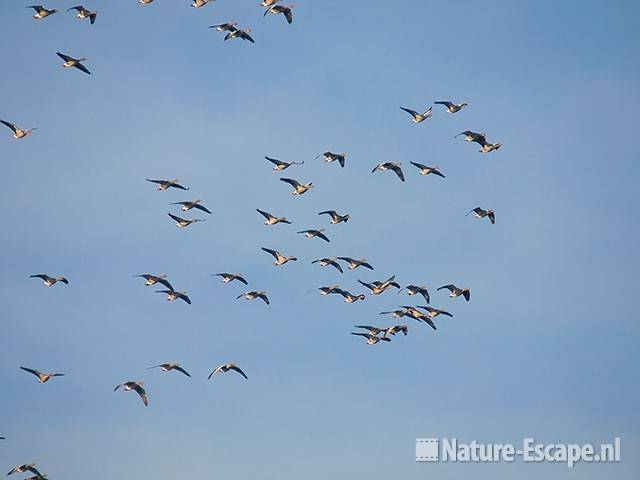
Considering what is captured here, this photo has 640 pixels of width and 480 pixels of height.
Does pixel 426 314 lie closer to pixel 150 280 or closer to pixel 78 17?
pixel 150 280

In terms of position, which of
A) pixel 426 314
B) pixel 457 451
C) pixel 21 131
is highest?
pixel 21 131

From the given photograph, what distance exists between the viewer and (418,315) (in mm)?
124062

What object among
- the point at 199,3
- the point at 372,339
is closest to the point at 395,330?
the point at 372,339

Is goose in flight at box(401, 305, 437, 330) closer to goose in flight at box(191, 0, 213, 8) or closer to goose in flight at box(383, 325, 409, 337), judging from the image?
goose in flight at box(383, 325, 409, 337)

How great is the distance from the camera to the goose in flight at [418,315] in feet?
405

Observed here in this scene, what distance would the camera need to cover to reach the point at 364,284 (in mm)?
123750

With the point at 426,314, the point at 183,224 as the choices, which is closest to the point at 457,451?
the point at 426,314

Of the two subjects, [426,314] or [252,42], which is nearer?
Answer: [252,42]

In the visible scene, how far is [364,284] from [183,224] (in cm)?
1366

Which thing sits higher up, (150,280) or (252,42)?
(252,42)

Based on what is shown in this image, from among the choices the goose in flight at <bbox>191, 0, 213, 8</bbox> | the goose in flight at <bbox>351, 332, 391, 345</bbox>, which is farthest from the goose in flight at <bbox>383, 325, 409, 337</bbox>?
the goose in flight at <bbox>191, 0, 213, 8</bbox>

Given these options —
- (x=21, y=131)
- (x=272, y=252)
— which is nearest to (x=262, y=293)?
(x=272, y=252)

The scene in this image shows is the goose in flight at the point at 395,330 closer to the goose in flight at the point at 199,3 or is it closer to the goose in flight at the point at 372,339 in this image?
the goose in flight at the point at 372,339

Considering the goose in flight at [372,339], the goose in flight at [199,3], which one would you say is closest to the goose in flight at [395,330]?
the goose in flight at [372,339]
